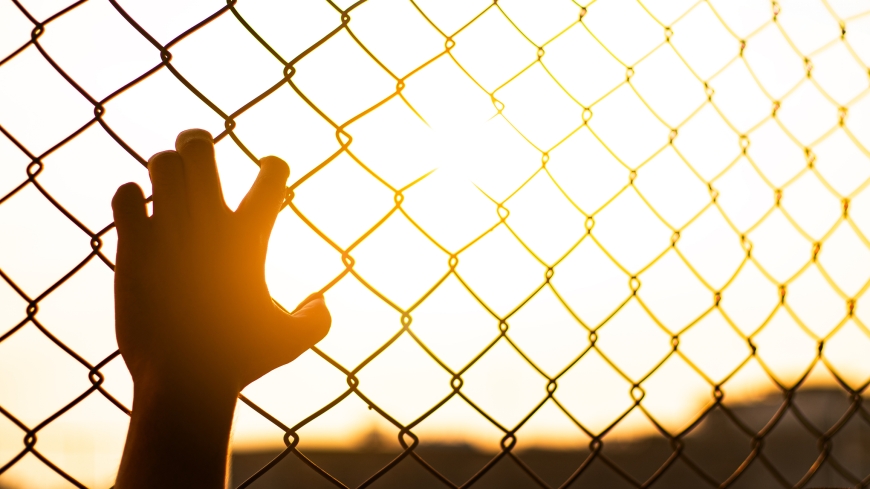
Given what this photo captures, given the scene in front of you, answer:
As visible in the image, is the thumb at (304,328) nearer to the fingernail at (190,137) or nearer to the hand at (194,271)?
the hand at (194,271)

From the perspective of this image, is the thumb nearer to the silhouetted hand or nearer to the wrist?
the silhouetted hand

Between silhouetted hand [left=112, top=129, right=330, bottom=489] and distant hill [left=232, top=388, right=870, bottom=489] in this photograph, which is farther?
distant hill [left=232, top=388, right=870, bottom=489]

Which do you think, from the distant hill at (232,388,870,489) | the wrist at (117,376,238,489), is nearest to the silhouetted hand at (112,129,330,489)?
the wrist at (117,376,238,489)

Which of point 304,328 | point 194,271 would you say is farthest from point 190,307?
point 304,328

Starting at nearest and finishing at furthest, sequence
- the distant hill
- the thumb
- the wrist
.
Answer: the wrist → the thumb → the distant hill

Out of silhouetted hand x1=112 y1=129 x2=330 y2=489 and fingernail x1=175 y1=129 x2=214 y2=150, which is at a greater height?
fingernail x1=175 y1=129 x2=214 y2=150

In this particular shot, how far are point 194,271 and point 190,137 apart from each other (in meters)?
0.19

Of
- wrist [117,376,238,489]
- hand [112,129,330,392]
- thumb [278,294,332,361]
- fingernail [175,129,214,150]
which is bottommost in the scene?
wrist [117,376,238,489]

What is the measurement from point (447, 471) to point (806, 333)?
1545 cm

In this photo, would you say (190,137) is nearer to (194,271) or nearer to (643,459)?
(194,271)

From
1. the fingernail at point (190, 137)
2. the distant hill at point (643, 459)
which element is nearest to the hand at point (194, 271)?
the fingernail at point (190, 137)

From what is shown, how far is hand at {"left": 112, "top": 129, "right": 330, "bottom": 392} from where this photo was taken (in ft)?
2.89

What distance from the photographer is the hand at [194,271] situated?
88 cm

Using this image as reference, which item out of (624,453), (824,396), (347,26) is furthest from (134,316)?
(824,396)
